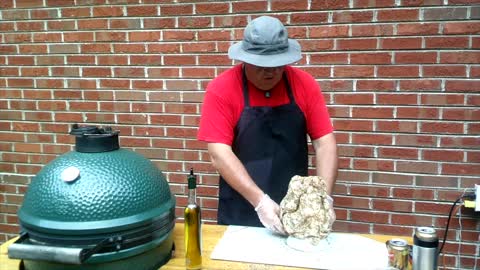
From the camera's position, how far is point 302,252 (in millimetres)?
1543

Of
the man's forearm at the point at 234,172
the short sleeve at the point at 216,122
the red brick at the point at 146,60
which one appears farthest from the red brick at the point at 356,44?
the red brick at the point at 146,60

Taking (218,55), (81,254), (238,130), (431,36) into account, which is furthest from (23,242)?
(431,36)

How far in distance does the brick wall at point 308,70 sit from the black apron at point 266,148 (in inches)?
26.1

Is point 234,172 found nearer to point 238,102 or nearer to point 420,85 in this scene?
point 238,102

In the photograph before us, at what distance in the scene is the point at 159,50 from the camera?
9.56 feet

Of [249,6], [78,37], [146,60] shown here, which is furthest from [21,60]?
[249,6]

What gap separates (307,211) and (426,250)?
434 mm

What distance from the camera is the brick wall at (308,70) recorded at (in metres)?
2.52

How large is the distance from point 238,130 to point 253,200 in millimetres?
385

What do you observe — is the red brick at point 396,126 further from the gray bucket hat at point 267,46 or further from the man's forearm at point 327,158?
the gray bucket hat at point 267,46

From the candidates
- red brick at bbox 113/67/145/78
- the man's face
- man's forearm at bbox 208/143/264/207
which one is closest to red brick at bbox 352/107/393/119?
the man's face

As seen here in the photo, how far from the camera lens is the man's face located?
195 cm

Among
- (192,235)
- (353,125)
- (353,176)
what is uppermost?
(353,125)

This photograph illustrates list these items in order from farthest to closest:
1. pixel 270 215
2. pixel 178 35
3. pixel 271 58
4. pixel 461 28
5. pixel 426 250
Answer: pixel 178 35 < pixel 461 28 < pixel 271 58 < pixel 270 215 < pixel 426 250
